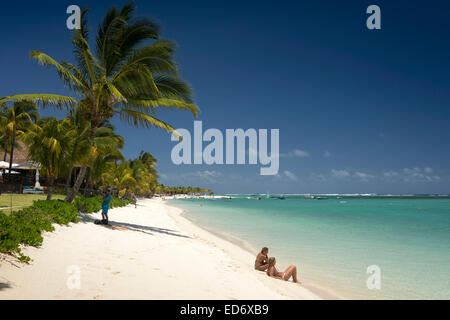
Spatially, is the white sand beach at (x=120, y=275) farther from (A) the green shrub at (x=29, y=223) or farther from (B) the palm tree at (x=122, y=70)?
(B) the palm tree at (x=122, y=70)

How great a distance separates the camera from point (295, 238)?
14.4 metres

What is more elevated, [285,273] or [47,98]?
[47,98]

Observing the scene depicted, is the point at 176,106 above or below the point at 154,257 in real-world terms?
above

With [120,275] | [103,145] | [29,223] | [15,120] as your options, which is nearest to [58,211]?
[29,223]

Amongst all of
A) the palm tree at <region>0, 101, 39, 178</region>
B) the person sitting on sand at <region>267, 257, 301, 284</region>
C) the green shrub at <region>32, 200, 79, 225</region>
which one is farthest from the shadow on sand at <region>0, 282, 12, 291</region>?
the palm tree at <region>0, 101, 39, 178</region>

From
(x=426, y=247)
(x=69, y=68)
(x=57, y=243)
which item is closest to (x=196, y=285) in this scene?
(x=57, y=243)

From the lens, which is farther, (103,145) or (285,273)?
(103,145)

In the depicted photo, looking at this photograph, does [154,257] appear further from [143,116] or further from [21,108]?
[21,108]

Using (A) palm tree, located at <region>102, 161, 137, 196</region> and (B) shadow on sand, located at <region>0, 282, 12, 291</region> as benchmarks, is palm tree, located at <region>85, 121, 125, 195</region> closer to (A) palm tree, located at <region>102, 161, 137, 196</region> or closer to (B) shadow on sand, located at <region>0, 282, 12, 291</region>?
(A) palm tree, located at <region>102, 161, 137, 196</region>

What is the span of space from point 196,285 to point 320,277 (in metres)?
4.36

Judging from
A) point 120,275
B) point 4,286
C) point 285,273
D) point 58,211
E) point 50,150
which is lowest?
point 285,273

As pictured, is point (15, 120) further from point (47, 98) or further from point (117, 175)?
point (47, 98)

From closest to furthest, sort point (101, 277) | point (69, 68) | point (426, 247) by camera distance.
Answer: point (101, 277) < point (69, 68) < point (426, 247)

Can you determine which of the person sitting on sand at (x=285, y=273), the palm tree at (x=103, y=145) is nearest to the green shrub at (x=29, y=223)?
the palm tree at (x=103, y=145)
